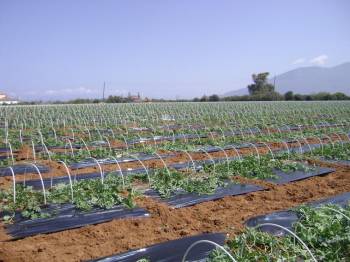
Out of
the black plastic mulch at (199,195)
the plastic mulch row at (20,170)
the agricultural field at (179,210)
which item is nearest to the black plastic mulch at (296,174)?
the agricultural field at (179,210)

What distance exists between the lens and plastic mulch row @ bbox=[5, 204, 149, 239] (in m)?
5.48

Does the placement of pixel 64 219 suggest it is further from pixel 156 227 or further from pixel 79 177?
pixel 79 177

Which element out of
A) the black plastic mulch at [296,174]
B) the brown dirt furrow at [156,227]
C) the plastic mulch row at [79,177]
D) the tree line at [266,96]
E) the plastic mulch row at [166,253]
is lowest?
the brown dirt furrow at [156,227]

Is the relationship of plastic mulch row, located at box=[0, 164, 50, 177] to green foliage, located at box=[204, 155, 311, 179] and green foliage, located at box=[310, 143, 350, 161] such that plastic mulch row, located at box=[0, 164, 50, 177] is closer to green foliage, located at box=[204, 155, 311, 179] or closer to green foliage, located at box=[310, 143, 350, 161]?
green foliage, located at box=[204, 155, 311, 179]

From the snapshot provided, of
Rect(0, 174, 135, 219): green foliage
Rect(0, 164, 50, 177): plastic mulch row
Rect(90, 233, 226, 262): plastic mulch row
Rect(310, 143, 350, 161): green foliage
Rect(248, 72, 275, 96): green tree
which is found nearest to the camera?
Rect(90, 233, 226, 262): plastic mulch row

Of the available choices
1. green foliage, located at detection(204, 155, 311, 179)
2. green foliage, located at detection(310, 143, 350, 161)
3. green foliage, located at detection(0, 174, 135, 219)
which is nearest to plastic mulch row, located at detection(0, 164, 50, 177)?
green foliage, located at detection(0, 174, 135, 219)

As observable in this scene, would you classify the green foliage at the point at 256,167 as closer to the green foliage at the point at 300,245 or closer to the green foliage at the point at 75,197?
the green foliage at the point at 75,197

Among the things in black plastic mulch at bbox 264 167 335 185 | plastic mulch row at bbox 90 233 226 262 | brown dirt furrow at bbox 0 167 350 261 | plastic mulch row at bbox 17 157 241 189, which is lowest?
brown dirt furrow at bbox 0 167 350 261

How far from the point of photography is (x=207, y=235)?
5.22 meters

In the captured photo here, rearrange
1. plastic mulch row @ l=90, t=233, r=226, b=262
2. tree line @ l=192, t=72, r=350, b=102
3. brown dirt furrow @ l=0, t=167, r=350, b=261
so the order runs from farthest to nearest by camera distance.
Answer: tree line @ l=192, t=72, r=350, b=102 → brown dirt furrow @ l=0, t=167, r=350, b=261 → plastic mulch row @ l=90, t=233, r=226, b=262

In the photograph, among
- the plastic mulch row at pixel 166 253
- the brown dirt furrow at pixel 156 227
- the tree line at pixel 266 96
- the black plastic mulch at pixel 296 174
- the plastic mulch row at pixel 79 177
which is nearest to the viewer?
the plastic mulch row at pixel 166 253

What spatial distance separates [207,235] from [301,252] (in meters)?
1.24

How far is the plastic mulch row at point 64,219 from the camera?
5.48 m

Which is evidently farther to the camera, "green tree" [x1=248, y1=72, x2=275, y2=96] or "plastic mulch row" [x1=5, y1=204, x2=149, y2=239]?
"green tree" [x1=248, y1=72, x2=275, y2=96]
